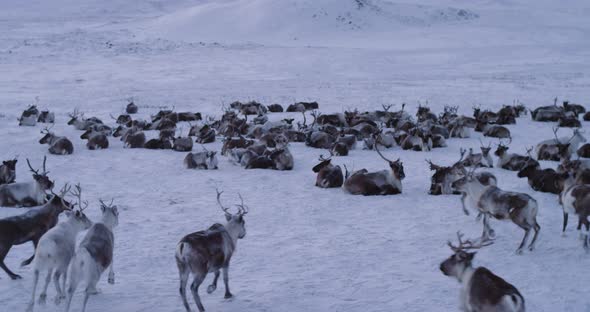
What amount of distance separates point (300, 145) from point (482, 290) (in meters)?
11.9

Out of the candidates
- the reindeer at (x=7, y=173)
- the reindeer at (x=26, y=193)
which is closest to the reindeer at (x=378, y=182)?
the reindeer at (x=26, y=193)

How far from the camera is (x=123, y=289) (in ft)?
23.2

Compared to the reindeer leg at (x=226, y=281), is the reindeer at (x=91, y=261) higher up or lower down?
higher up

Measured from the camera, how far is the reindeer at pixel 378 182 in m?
11.4

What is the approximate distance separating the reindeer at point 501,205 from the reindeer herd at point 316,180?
1 centimetres

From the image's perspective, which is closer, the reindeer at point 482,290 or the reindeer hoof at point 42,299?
the reindeer at point 482,290

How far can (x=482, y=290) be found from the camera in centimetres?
557

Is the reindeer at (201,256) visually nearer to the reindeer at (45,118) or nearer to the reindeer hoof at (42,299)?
the reindeer hoof at (42,299)

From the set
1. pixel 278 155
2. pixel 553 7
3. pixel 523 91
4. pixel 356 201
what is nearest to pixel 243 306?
pixel 356 201

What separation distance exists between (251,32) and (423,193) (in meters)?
53.1

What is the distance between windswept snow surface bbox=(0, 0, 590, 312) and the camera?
7.25 metres

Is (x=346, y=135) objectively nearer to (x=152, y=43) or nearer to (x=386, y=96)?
(x=386, y=96)

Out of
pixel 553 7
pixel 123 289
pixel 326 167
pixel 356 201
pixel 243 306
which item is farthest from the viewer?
pixel 553 7

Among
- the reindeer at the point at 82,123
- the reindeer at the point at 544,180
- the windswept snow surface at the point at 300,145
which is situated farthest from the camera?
the reindeer at the point at 82,123
